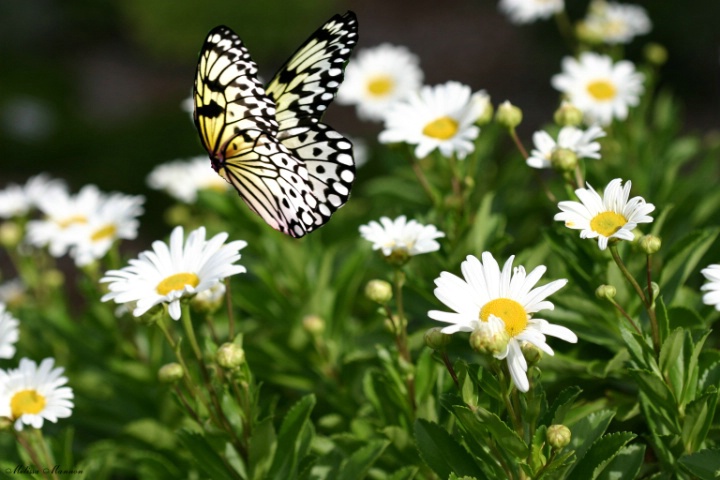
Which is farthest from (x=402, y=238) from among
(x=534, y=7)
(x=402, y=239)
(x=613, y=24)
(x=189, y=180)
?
(x=534, y=7)

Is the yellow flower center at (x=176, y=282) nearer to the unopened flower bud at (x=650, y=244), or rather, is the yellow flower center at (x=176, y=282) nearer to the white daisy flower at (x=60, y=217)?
the unopened flower bud at (x=650, y=244)

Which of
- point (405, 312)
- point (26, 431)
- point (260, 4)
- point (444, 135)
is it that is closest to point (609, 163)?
point (444, 135)

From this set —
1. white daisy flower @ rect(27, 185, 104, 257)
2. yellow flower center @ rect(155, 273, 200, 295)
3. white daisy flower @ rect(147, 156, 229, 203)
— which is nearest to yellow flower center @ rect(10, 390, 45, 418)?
yellow flower center @ rect(155, 273, 200, 295)

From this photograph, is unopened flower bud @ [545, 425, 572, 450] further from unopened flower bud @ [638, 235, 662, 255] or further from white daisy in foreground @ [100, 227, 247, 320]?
white daisy in foreground @ [100, 227, 247, 320]

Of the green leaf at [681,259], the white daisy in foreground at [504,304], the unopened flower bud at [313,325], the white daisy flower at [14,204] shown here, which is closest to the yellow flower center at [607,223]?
the white daisy in foreground at [504,304]

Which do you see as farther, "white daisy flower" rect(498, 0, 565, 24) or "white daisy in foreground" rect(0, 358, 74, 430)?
"white daisy flower" rect(498, 0, 565, 24)

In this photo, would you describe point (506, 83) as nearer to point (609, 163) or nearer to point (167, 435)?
point (609, 163)
